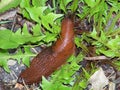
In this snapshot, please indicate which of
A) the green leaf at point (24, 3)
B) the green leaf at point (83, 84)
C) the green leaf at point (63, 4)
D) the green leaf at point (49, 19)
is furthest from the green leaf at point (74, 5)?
the green leaf at point (83, 84)

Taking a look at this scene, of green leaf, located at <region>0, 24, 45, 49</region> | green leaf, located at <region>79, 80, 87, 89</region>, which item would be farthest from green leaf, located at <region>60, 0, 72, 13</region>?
green leaf, located at <region>79, 80, 87, 89</region>

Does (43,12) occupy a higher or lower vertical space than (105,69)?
higher

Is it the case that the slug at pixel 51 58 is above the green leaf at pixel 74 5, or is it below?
below

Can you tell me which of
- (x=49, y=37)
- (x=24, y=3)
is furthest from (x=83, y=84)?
(x=24, y=3)

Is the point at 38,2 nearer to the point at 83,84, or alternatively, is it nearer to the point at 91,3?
the point at 91,3

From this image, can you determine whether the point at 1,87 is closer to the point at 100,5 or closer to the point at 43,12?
the point at 43,12

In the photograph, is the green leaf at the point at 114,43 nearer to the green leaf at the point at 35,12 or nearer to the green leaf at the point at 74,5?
the green leaf at the point at 74,5

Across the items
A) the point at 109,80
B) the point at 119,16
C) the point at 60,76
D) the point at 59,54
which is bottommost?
the point at 109,80

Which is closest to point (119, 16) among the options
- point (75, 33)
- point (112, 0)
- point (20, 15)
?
point (112, 0)
